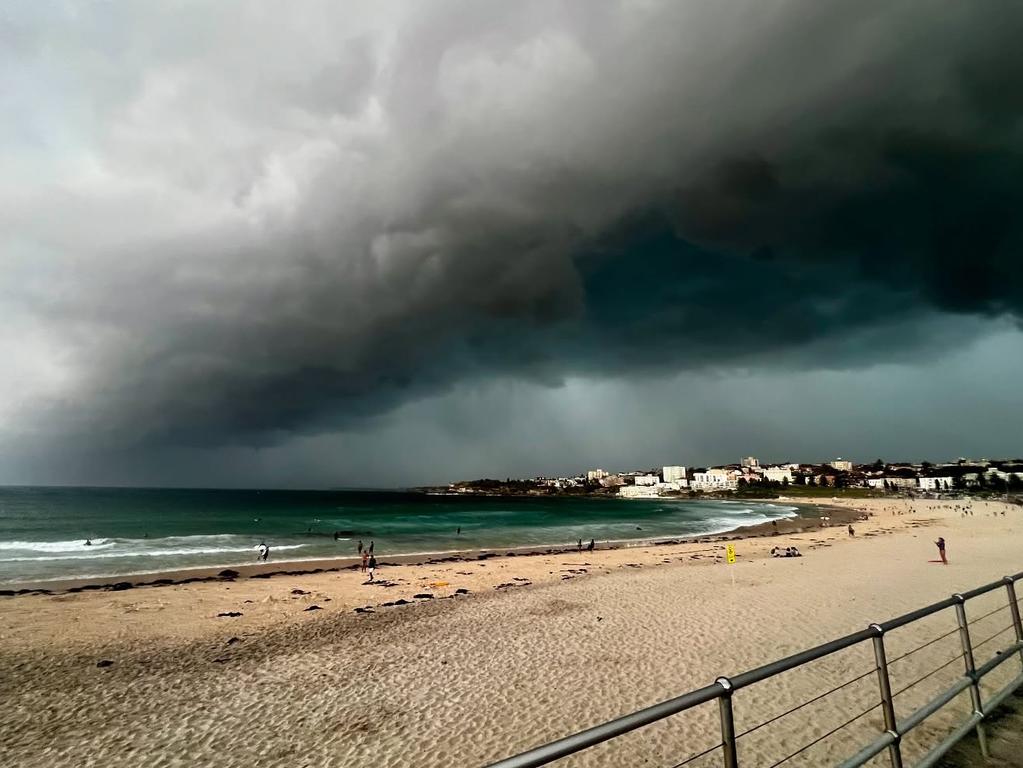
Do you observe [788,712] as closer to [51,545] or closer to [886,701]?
[886,701]

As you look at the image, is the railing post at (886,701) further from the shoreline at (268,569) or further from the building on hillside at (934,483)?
the building on hillside at (934,483)

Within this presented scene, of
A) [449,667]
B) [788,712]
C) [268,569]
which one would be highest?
[788,712]

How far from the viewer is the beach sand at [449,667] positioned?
29.0 feet

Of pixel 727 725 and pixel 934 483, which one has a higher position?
pixel 727 725

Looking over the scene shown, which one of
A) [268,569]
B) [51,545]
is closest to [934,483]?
[268,569]

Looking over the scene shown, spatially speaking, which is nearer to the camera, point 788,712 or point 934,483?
point 788,712

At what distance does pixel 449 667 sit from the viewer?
41.6 ft

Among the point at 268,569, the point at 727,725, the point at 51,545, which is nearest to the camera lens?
the point at 727,725

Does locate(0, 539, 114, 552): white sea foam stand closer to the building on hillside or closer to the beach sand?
the beach sand

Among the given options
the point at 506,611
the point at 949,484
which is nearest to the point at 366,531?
the point at 506,611

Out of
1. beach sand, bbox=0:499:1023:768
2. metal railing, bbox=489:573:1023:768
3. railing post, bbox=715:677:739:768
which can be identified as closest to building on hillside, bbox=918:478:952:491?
beach sand, bbox=0:499:1023:768

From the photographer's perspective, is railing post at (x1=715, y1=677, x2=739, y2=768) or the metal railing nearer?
the metal railing

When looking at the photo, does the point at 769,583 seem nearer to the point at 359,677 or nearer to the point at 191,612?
the point at 359,677

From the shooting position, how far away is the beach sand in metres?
8.84
